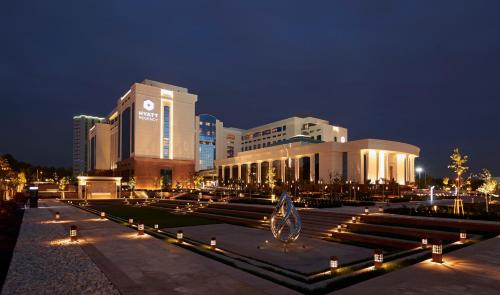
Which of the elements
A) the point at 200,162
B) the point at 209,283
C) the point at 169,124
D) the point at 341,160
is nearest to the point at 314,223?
the point at 209,283

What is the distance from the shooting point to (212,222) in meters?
29.7

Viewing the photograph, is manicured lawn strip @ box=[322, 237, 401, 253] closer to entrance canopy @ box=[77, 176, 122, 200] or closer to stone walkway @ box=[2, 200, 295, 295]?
stone walkway @ box=[2, 200, 295, 295]

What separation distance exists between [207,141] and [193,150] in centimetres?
4437

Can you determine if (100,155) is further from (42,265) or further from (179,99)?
(42,265)

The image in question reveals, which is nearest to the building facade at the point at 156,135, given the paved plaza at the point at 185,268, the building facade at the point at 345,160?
the building facade at the point at 345,160

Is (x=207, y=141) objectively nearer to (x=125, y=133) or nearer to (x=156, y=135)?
(x=125, y=133)

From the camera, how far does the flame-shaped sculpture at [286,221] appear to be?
16.9 metres

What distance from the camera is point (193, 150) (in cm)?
11844

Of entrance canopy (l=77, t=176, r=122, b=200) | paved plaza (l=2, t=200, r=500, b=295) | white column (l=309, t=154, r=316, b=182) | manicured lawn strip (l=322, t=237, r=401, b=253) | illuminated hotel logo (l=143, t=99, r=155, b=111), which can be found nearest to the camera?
paved plaza (l=2, t=200, r=500, b=295)

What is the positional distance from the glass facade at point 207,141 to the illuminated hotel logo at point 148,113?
5036cm

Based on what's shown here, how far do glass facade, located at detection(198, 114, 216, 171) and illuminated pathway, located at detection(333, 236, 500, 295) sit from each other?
15066 cm

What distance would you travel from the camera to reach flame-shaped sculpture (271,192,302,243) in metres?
16.9

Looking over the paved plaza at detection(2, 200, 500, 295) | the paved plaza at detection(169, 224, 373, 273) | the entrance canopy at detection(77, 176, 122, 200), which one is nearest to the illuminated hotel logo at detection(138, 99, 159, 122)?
the entrance canopy at detection(77, 176, 122, 200)

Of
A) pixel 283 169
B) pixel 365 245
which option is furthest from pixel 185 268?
pixel 283 169
